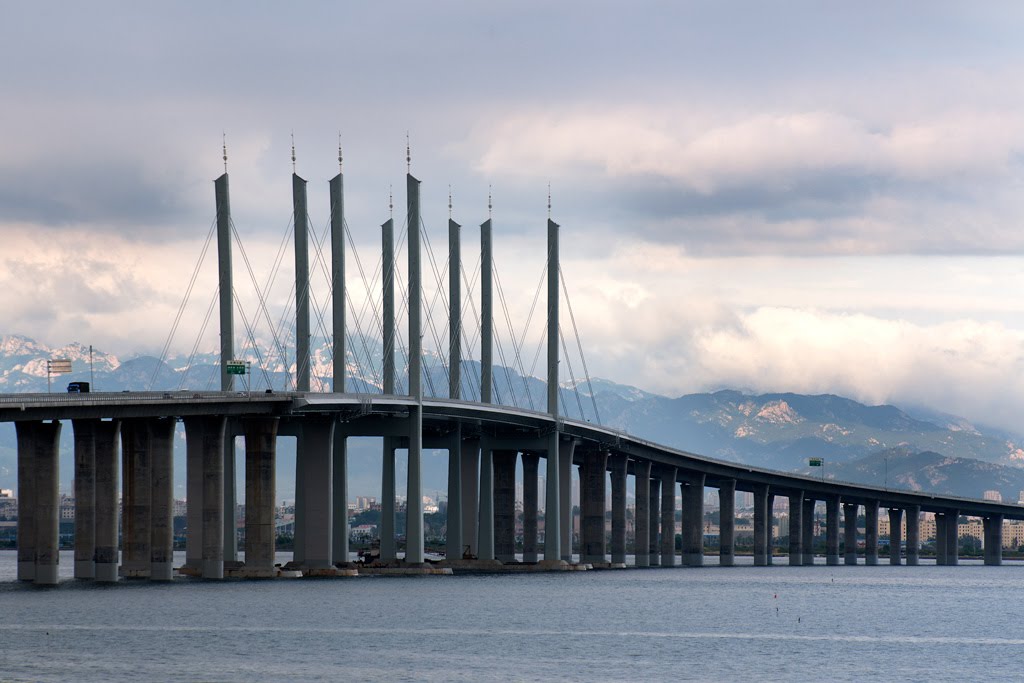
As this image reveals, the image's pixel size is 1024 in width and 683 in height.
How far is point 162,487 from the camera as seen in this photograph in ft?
379

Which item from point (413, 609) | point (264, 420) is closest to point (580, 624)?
point (413, 609)

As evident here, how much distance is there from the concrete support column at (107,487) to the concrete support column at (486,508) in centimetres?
6397

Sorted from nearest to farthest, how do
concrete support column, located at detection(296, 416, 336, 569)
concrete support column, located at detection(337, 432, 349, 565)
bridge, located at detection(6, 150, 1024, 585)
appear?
1. bridge, located at detection(6, 150, 1024, 585)
2. concrete support column, located at detection(296, 416, 336, 569)
3. concrete support column, located at detection(337, 432, 349, 565)

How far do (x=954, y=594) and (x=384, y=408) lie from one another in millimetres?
52268

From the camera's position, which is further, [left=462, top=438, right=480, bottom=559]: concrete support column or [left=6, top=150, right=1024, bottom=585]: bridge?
[left=462, top=438, right=480, bottom=559]: concrete support column

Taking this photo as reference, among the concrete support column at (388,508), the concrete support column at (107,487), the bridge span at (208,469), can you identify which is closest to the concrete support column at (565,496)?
the bridge span at (208,469)

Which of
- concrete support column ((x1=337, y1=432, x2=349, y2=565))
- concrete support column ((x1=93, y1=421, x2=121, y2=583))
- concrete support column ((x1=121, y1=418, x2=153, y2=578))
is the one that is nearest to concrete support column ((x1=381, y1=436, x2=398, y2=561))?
concrete support column ((x1=337, y1=432, x2=349, y2=565))

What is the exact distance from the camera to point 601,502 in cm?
19262

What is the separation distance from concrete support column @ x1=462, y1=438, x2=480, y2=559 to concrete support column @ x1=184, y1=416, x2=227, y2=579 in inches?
1971

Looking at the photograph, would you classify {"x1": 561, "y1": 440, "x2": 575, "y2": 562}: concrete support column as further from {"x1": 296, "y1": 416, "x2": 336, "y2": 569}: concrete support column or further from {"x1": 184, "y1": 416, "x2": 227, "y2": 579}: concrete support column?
{"x1": 184, "y1": 416, "x2": 227, "y2": 579}: concrete support column

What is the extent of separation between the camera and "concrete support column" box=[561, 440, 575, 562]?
17300 centimetres

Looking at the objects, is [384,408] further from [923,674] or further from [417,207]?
[923,674]

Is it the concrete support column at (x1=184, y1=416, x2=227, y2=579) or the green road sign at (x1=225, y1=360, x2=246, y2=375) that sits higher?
the green road sign at (x1=225, y1=360, x2=246, y2=375)

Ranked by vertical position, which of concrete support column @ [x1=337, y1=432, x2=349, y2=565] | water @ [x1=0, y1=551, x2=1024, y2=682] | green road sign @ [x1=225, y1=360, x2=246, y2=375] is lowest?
water @ [x1=0, y1=551, x2=1024, y2=682]
